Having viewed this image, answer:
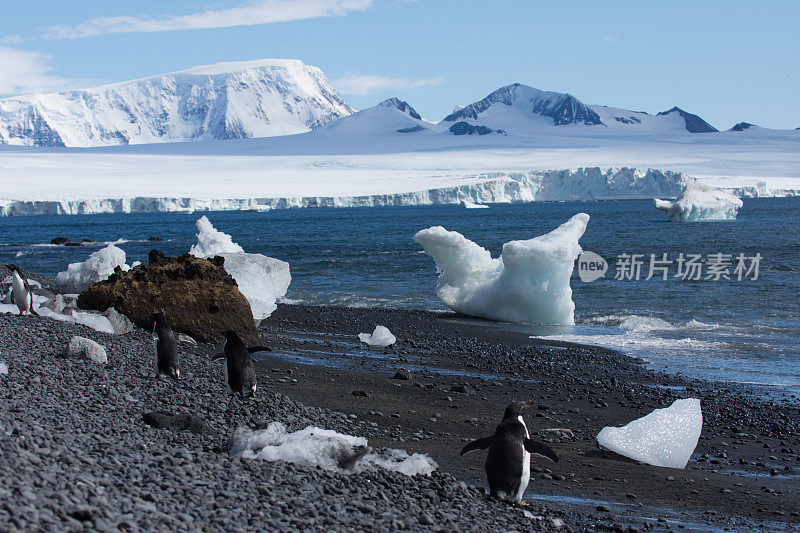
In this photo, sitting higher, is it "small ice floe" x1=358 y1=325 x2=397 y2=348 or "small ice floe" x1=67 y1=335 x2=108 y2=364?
"small ice floe" x1=67 y1=335 x2=108 y2=364

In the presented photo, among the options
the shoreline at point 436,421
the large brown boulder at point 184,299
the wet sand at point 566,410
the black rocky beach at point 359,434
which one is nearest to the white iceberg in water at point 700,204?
the wet sand at point 566,410

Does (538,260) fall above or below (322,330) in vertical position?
above

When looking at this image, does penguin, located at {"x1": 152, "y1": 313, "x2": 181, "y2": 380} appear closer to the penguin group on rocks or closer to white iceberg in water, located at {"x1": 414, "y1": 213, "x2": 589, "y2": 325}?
the penguin group on rocks

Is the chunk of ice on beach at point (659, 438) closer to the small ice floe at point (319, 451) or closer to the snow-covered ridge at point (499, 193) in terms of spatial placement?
the small ice floe at point (319, 451)

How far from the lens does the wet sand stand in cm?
522

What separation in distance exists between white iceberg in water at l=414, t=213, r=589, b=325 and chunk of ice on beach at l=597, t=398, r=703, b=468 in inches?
298

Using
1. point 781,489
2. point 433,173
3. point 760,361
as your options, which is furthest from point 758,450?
point 433,173

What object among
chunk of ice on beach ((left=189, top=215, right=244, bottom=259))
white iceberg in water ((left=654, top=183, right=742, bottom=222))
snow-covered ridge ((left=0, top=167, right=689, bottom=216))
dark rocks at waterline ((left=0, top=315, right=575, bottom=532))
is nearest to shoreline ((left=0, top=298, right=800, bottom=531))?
dark rocks at waterline ((left=0, top=315, right=575, bottom=532))

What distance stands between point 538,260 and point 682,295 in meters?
5.19

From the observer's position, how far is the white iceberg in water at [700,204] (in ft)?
175

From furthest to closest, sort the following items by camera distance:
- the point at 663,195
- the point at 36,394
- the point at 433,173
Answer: the point at 433,173 < the point at 663,195 < the point at 36,394

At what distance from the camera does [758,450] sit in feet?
21.3

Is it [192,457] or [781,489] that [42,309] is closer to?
[192,457]

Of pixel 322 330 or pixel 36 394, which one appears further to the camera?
pixel 322 330
